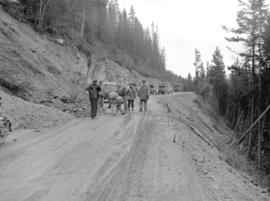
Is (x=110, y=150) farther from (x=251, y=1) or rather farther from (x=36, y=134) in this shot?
(x=251, y=1)

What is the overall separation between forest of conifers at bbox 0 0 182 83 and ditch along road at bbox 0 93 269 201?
809 inches

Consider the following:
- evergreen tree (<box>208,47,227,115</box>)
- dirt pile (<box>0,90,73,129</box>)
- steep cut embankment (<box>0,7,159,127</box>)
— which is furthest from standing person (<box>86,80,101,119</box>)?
evergreen tree (<box>208,47,227,115</box>)

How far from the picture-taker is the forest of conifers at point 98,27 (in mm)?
28141

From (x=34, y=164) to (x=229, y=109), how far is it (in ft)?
205

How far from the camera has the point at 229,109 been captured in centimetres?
6234

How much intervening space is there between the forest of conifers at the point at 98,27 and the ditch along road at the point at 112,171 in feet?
67.4

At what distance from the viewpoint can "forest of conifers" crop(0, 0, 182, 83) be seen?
92.3 feet

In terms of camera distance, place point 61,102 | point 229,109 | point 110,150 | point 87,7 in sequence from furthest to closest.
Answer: point 229,109 < point 87,7 < point 61,102 < point 110,150

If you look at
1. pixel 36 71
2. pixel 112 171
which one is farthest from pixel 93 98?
pixel 112 171

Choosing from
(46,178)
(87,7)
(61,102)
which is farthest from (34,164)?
(87,7)

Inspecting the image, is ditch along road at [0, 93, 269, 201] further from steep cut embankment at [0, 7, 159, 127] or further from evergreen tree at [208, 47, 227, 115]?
evergreen tree at [208, 47, 227, 115]

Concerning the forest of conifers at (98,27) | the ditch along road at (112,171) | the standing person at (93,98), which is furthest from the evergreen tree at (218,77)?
the ditch along road at (112,171)

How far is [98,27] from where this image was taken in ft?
217

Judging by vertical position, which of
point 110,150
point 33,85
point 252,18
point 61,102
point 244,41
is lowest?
point 110,150
